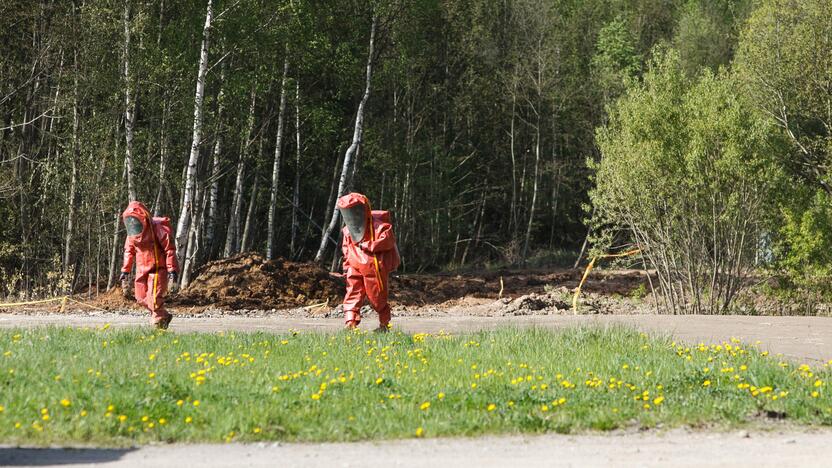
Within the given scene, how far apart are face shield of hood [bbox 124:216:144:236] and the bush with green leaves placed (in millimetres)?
10090

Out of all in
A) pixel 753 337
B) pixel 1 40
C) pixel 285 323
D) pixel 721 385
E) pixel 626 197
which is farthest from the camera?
pixel 1 40

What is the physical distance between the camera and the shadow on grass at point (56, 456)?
6.64 metres

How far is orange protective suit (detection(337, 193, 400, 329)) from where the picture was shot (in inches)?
523

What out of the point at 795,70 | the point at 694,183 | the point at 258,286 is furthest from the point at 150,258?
the point at 795,70

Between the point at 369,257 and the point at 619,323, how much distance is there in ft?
14.6

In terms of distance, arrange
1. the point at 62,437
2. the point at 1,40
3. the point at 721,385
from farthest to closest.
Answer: the point at 1,40 < the point at 721,385 < the point at 62,437

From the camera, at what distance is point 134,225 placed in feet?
45.2

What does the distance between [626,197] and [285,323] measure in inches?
298

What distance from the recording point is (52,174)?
81.2 ft

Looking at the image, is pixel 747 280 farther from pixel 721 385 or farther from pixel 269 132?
pixel 269 132

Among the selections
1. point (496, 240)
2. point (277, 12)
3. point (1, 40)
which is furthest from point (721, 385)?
point (496, 240)

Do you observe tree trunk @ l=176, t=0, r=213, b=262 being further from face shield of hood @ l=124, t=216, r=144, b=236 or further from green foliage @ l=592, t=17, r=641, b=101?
green foliage @ l=592, t=17, r=641, b=101

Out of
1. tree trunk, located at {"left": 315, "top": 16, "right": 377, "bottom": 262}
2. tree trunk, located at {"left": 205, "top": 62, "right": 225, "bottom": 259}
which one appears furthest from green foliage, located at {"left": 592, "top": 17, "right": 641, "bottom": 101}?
tree trunk, located at {"left": 205, "top": 62, "right": 225, "bottom": 259}

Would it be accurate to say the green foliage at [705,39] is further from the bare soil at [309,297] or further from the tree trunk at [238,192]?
the tree trunk at [238,192]
